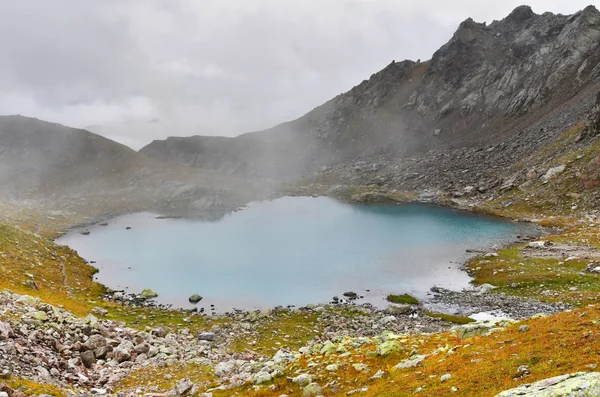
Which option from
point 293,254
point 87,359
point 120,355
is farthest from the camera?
point 293,254

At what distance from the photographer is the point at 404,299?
60.6 meters

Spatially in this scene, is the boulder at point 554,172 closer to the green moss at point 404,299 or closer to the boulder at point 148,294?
the green moss at point 404,299

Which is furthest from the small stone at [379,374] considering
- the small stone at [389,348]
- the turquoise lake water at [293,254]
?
the turquoise lake water at [293,254]

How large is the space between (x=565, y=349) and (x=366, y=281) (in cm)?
5382

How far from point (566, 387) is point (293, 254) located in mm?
84794

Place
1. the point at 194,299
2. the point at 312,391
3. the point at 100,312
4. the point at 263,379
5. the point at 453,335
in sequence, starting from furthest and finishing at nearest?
1. the point at 194,299
2. the point at 100,312
3. the point at 453,335
4. the point at 263,379
5. the point at 312,391

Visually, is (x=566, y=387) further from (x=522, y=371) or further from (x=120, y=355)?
(x=120, y=355)

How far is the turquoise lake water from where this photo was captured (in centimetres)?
6988

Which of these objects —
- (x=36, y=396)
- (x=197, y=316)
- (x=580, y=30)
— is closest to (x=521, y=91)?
(x=580, y=30)

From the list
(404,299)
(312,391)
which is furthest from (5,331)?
(404,299)

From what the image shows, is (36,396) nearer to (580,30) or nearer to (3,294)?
(3,294)

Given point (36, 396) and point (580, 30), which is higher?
point (580, 30)

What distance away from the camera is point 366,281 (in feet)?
237

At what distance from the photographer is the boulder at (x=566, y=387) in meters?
12.1
